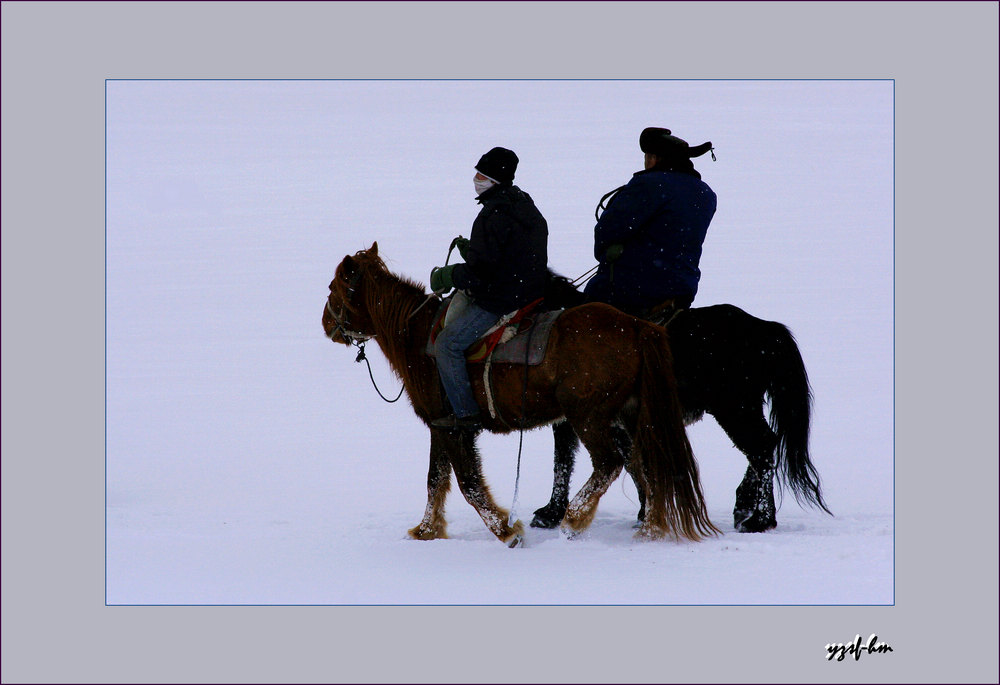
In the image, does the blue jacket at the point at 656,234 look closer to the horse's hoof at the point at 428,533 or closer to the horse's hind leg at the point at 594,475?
the horse's hind leg at the point at 594,475

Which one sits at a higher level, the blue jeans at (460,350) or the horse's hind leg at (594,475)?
the blue jeans at (460,350)

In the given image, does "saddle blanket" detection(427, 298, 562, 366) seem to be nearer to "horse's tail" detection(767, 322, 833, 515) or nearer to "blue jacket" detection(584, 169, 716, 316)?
"blue jacket" detection(584, 169, 716, 316)

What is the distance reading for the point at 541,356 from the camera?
693 cm

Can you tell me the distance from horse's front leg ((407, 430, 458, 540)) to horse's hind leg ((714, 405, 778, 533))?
1.85m

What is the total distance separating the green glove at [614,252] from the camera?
23.8ft

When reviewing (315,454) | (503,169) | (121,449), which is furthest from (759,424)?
(121,449)

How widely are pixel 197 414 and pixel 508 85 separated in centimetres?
509

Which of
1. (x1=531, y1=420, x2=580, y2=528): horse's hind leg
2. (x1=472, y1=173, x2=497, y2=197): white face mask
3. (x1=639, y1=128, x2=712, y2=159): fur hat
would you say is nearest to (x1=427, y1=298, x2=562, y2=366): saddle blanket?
(x1=472, y1=173, x2=497, y2=197): white face mask

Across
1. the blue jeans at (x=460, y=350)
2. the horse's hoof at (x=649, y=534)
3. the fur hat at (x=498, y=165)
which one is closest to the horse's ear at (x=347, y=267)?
the blue jeans at (x=460, y=350)

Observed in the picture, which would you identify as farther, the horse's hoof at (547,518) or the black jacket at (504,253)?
the horse's hoof at (547,518)

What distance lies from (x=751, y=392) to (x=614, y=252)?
Answer: 1.29 meters

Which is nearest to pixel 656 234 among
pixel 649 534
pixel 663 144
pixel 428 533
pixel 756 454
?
pixel 663 144

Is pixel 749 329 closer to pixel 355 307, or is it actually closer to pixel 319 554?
pixel 355 307

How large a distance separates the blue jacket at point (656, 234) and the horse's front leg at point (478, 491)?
1.44 m
